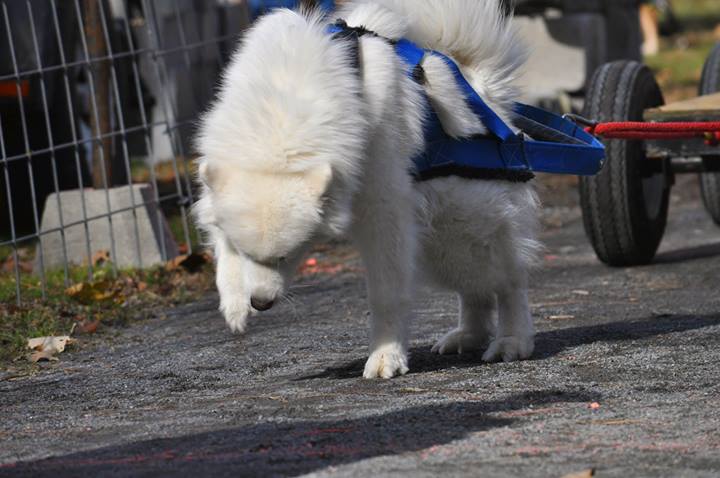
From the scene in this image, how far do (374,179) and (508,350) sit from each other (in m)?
0.88

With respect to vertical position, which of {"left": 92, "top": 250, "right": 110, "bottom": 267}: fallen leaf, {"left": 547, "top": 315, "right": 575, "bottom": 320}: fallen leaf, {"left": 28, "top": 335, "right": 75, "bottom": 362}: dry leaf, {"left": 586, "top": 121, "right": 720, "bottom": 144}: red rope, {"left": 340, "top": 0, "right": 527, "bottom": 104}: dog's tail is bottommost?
{"left": 547, "top": 315, "right": 575, "bottom": 320}: fallen leaf

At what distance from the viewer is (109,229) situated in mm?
7297

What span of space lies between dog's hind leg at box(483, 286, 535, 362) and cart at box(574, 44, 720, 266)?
5.64ft

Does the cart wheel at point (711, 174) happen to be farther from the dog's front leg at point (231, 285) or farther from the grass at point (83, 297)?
the dog's front leg at point (231, 285)

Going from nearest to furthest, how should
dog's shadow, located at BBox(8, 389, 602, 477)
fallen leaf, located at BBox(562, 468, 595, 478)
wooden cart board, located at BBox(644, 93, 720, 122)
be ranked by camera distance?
fallen leaf, located at BBox(562, 468, 595, 478) < dog's shadow, located at BBox(8, 389, 602, 477) < wooden cart board, located at BBox(644, 93, 720, 122)

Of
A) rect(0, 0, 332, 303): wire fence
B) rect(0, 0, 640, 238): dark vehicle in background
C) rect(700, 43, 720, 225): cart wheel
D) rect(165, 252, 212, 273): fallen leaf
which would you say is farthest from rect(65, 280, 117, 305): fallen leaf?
rect(700, 43, 720, 225): cart wheel

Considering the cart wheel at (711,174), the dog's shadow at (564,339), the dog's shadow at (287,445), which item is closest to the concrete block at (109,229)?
the dog's shadow at (564,339)

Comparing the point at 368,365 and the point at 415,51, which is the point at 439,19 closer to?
the point at 415,51

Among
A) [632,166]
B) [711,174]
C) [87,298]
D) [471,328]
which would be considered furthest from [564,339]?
[711,174]

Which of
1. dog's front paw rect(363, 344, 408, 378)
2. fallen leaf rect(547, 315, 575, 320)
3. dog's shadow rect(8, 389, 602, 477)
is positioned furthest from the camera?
fallen leaf rect(547, 315, 575, 320)

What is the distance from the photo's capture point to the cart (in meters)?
6.44

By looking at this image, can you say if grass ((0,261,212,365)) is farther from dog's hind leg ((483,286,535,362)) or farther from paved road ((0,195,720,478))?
dog's hind leg ((483,286,535,362))

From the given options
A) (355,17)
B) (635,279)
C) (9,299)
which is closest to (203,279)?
(9,299)

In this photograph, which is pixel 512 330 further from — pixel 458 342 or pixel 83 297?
pixel 83 297
